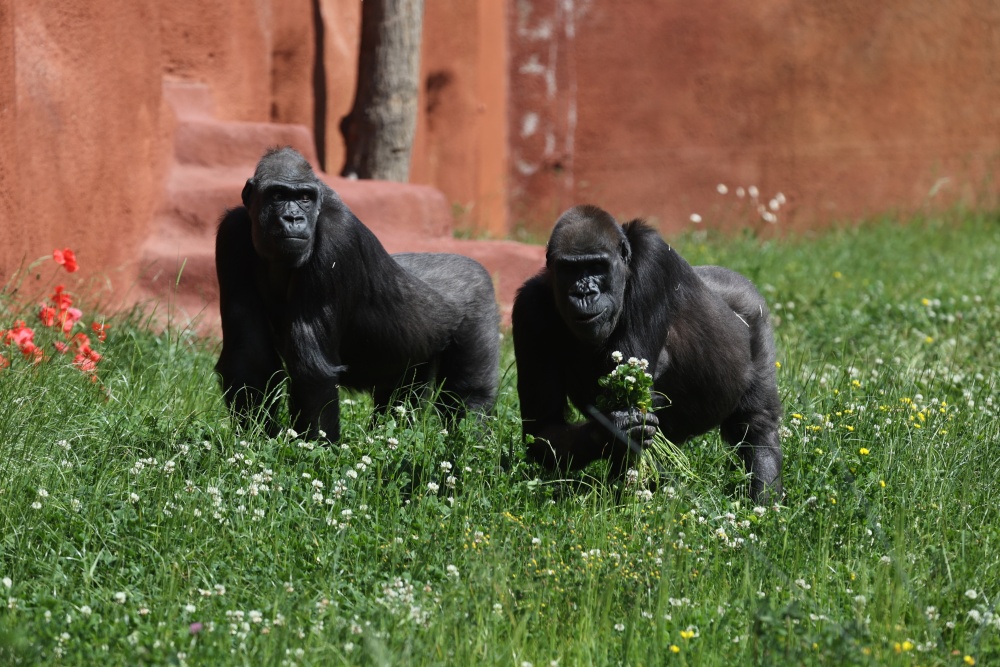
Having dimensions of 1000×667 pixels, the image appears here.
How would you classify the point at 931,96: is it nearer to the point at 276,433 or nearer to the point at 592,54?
the point at 592,54

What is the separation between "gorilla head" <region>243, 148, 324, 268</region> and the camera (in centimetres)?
429

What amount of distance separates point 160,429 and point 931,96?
9.07 m

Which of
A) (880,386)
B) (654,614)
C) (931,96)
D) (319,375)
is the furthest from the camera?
(931,96)

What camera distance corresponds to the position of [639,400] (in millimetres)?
3924

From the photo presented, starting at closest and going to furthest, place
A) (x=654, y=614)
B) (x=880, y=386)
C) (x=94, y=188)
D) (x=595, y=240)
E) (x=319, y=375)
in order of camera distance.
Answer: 1. (x=654, y=614)
2. (x=595, y=240)
3. (x=319, y=375)
4. (x=880, y=386)
5. (x=94, y=188)

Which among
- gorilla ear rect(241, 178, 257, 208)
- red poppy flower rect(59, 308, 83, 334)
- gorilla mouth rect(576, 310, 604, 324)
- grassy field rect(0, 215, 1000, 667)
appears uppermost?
gorilla ear rect(241, 178, 257, 208)

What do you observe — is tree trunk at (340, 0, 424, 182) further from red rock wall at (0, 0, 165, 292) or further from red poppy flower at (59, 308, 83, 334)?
red poppy flower at (59, 308, 83, 334)

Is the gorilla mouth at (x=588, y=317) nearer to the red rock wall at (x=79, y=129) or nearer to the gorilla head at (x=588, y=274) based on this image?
A: the gorilla head at (x=588, y=274)

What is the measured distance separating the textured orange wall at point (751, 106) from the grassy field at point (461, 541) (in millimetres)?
6594

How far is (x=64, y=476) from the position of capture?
3783mm

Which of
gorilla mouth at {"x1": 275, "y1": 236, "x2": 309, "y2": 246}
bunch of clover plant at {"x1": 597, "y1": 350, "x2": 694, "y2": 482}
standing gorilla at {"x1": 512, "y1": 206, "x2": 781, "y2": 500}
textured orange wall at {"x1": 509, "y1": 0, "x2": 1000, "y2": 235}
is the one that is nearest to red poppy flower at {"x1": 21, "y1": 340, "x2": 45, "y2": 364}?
gorilla mouth at {"x1": 275, "y1": 236, "x2": 309, "y2": 246}

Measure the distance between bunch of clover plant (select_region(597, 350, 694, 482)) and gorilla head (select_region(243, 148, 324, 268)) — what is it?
1.18 metres

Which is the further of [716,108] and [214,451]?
[716,108]

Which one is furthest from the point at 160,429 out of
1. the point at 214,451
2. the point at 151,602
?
the point at 151,602
